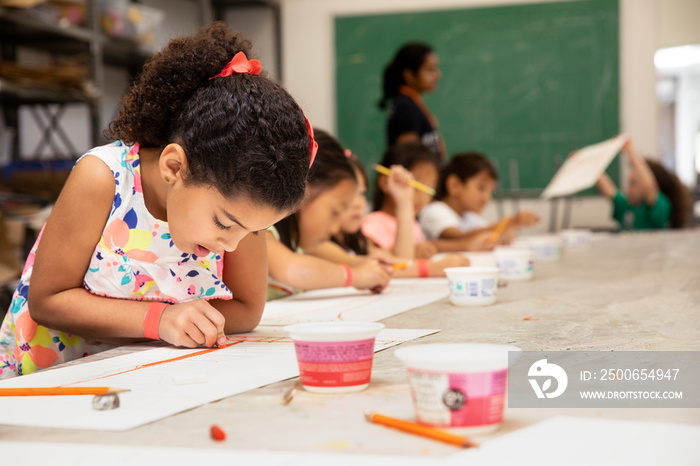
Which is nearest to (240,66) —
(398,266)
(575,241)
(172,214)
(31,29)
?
(172,214)

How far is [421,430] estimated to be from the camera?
0.53m

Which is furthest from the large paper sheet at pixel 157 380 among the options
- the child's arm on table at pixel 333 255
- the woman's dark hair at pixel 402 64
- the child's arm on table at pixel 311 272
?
the woman's dark hair at pixel 402 64

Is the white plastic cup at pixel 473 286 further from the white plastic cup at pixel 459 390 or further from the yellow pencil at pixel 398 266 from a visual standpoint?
the white plastic cup at pixel 459 390

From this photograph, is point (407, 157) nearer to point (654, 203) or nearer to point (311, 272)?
point (311, 272)

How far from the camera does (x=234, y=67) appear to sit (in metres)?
0.99

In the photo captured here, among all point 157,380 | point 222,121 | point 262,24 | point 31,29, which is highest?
point 262,24

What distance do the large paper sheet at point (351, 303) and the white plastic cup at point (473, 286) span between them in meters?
0.08

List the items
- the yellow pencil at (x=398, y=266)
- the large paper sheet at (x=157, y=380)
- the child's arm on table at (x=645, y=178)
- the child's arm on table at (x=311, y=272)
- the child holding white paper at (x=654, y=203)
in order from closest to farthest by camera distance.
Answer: the large paper sheet at (x=157, y=380)
the child's arm on table at (x=311, y=272)
the yellow pencil at (x=398, y=266)
the child's arm on table at (x=645, y=178)
the child holding white paper at (x=654, y=203)

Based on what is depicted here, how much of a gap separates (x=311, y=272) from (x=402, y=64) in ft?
7.55

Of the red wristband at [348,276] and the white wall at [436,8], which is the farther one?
the white wall at [436,8]

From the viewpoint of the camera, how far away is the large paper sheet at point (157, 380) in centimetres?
62

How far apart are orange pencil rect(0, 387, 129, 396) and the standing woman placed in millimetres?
2752

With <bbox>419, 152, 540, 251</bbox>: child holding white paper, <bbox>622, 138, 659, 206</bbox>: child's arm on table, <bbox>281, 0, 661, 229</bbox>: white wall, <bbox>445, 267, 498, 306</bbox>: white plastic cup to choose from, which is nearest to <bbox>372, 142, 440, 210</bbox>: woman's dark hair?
<bbox>419, 152, 540, 251</bbox>: child holding white paper

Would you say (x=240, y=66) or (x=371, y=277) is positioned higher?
(x=240, y=66)
